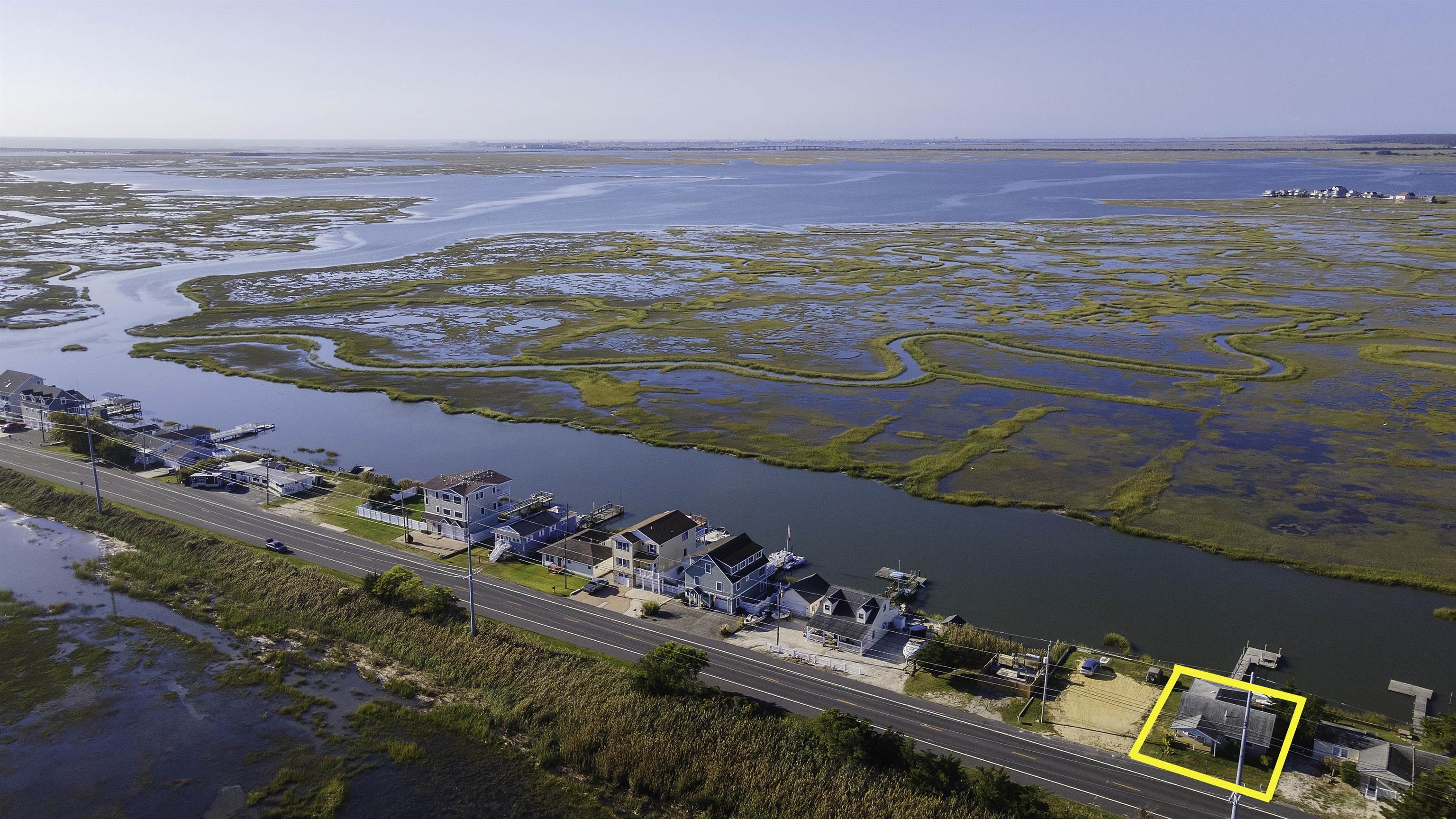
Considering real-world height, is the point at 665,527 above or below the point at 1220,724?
above

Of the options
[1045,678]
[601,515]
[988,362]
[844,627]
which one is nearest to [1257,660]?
[1045,678]

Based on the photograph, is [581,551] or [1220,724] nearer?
[1220,724]

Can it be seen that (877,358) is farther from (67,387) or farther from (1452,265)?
(1452,265)

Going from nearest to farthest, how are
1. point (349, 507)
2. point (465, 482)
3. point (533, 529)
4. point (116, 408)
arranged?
point (533, 529), point (465, 482), point (349, 507), point (116, 408)

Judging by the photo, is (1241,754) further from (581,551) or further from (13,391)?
(13,391)

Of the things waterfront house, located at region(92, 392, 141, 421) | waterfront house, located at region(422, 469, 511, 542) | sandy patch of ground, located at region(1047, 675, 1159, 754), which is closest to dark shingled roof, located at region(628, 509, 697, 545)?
waterfront house, located at region(422, 469, 511, 542)

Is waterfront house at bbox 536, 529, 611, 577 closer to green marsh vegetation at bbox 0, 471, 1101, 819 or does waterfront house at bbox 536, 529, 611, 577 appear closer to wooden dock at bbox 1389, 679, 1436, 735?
green marsh vegetation at bbox 0, 471, 1101, 819

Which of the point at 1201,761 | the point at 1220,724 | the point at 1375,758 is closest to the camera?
the point at 1375,758
